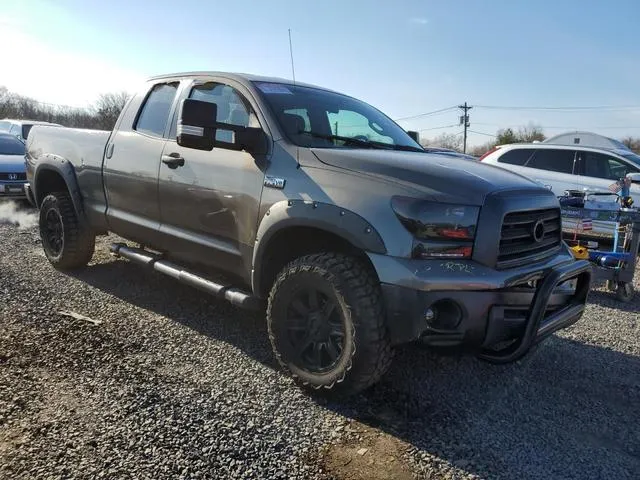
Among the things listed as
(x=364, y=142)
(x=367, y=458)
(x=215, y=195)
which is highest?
(x=364, y=142)

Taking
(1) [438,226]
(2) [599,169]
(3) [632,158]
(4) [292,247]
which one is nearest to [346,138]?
(4) [292,247]

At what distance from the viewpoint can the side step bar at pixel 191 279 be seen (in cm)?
354

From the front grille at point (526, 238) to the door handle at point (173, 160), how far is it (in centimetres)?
240

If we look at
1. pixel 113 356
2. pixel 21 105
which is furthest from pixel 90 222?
pixel 21 105

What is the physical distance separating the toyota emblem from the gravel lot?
1.04 metres

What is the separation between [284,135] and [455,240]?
1.37m

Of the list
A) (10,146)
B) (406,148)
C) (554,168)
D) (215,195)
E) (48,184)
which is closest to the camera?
(215,195)

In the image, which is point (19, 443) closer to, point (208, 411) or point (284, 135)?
point (208, 411)

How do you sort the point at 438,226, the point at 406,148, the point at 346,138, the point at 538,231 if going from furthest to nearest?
the point at 406,148
the point at 346,138
the point at 538,231
the point at 438,226

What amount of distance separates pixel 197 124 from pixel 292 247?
0.99m

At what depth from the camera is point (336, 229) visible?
2.97 metres

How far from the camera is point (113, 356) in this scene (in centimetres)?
367

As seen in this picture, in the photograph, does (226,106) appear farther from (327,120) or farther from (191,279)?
(191,279)

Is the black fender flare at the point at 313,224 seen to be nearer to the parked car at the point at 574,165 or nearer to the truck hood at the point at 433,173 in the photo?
the truck hood at the point at 433,173
